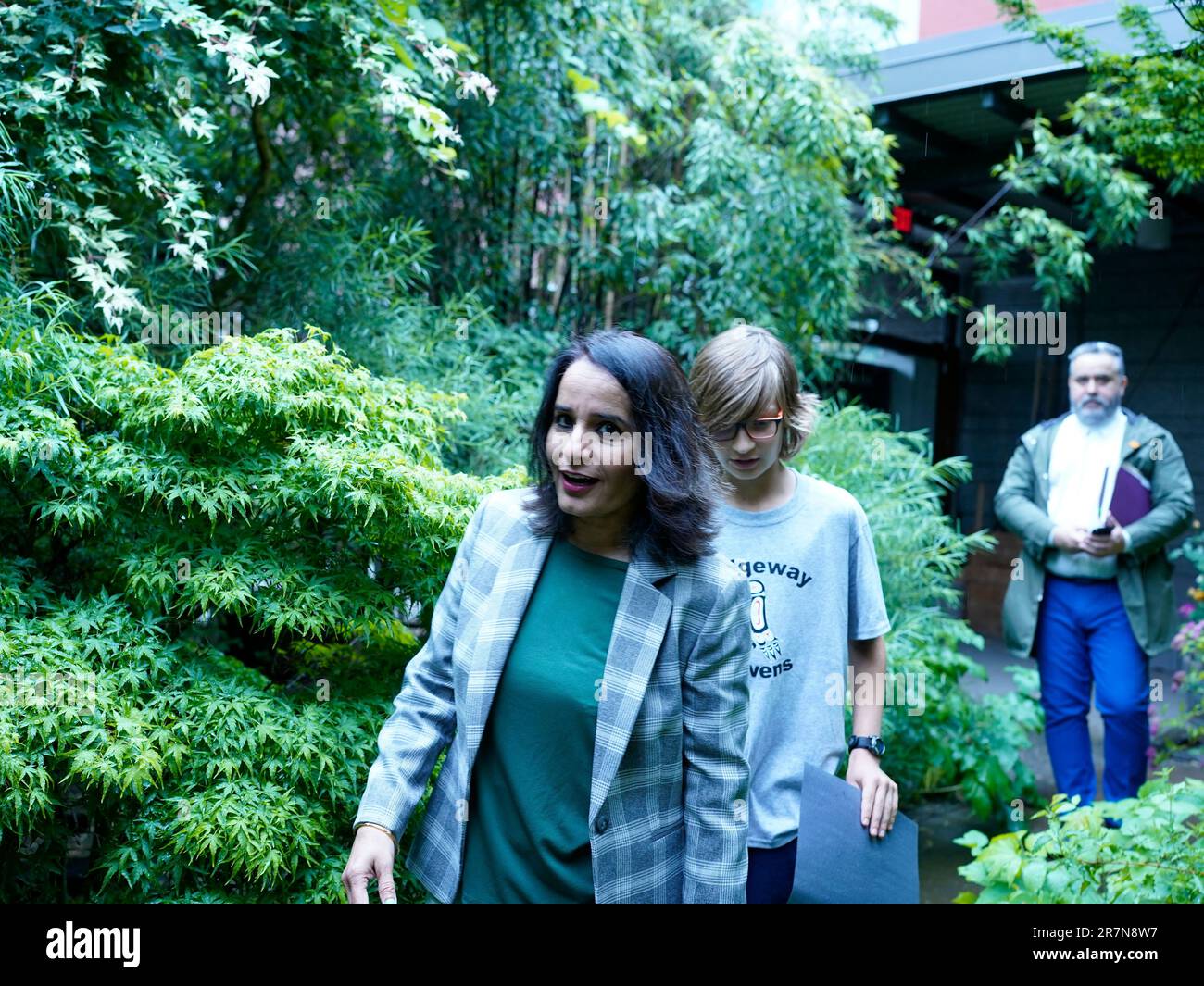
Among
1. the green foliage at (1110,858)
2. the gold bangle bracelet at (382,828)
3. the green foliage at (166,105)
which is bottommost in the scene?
the green foliage at (1110,858)

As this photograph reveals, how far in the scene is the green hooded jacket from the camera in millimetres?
4059

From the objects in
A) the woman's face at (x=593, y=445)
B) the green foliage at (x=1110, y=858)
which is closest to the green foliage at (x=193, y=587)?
the woman's face at (x=593, y=445)

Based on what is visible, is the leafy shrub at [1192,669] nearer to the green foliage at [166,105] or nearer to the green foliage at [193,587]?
the green foliage at [193,587]

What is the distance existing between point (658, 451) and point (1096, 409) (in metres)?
3.06

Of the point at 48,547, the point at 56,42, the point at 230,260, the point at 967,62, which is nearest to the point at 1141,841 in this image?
the point at 48,547

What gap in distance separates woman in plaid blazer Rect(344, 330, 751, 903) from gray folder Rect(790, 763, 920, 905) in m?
0.33

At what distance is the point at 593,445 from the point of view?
1.70 meters

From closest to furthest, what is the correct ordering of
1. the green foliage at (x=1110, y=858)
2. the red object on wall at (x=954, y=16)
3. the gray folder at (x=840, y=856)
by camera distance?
the gray folder at (x=840, y=856), the green foliage at (x=1110, y=858), the red object on wall at (x=954, y=16)

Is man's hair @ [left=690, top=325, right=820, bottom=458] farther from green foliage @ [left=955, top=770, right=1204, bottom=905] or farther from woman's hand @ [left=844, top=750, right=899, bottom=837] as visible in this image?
green foliage @ [left=955, top=770, right=1204, bottom=905]

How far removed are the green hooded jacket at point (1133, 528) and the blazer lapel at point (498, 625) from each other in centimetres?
299

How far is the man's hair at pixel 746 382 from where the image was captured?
2236mm

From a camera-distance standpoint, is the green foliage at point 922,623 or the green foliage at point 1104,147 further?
the green foliage at point 922,623

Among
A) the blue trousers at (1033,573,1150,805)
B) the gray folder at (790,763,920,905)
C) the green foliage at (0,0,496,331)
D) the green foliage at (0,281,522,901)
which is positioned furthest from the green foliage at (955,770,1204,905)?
the green foliage at (0,0,496,331)
